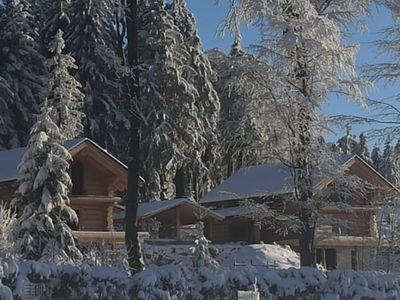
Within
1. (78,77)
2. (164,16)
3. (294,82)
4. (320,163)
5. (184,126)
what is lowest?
(320,163)

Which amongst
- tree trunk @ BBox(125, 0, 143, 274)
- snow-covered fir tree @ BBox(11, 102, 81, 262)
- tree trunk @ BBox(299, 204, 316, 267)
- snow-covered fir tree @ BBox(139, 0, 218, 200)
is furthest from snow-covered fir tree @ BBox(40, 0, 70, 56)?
tree trunk @ BBox(299, 204, 316, 267)

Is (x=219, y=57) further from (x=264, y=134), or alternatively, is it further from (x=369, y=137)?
(x=369, y=137)

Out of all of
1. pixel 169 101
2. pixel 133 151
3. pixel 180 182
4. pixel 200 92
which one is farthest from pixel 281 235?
pixel 133 151

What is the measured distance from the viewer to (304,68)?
19359mm

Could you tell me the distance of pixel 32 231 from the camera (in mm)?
25016

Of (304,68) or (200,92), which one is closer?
(304,68)

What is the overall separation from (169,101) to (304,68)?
31.4m

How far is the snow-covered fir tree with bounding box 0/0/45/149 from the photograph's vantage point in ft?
161

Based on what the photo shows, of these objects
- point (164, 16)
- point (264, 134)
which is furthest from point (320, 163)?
point (164, 16)

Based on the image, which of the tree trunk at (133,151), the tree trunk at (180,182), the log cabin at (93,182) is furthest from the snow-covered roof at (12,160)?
the tree trunk at (180,182)

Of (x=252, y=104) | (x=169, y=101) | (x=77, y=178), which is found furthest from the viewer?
(x=169, y=101)

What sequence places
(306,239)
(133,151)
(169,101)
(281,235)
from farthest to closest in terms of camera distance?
(169,101) < (281,235) < (306,239) < (133,151)

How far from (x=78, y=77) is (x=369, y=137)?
34.5 metres

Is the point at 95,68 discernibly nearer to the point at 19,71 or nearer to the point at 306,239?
the point at 19,71
